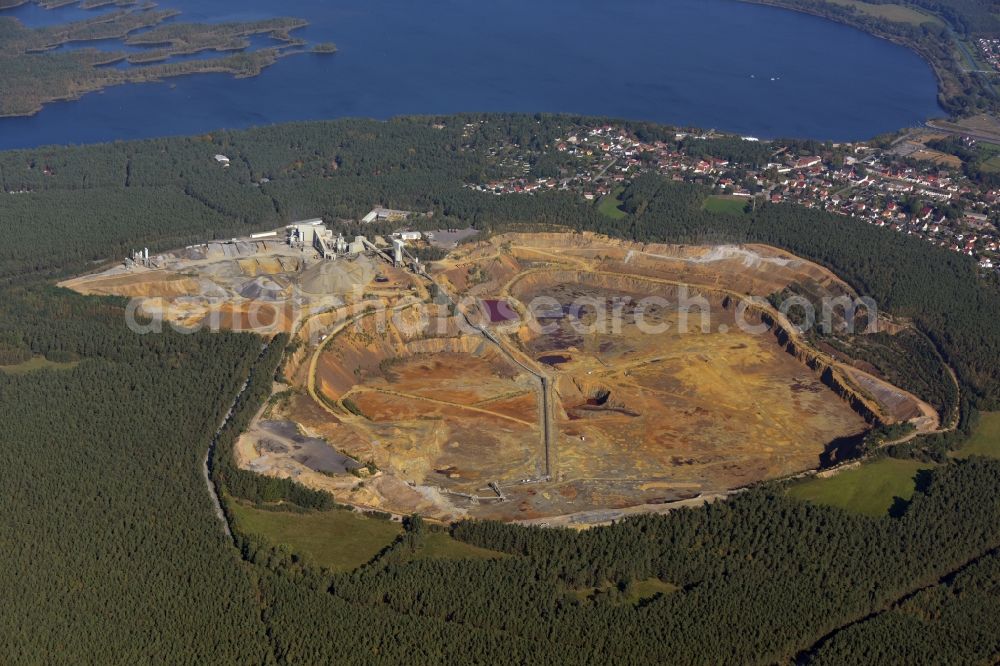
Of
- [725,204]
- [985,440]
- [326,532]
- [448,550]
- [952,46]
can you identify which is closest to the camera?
[448,550]

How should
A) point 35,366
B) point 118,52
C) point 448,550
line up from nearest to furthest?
1. point 448,550
2. point 35,366
3. point 118,52

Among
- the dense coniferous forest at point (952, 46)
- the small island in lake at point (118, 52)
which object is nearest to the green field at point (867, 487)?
the dense coniferous forest at point (952, 46)

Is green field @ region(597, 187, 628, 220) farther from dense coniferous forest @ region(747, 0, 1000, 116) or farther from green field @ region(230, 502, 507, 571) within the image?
dense coniferous forest @ region(747, 0, 1000, 116)

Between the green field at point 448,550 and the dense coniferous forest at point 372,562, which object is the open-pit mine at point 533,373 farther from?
the dense coniferous forest at point 372,562

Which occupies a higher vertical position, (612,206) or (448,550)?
(448,550)

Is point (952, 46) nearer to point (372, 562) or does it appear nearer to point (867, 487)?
point (867, 487)

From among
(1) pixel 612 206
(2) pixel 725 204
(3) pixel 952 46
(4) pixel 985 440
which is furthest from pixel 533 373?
(3) pixel 952 46

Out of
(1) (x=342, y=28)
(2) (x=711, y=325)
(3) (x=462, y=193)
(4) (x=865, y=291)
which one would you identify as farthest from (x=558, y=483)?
(1) (x=342, y=28)

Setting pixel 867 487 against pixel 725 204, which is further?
pixel 725 204
